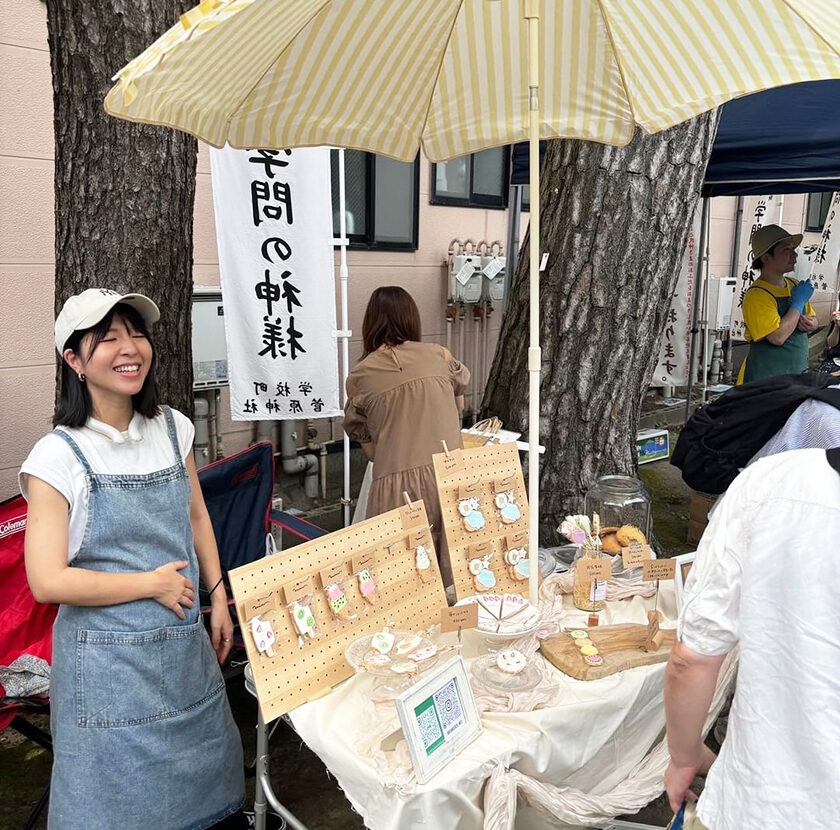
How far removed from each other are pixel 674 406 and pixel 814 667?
8036 millimetres

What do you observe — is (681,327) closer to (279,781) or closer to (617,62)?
(617,62)

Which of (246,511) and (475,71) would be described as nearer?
(475,71)

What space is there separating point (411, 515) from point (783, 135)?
3.27 m

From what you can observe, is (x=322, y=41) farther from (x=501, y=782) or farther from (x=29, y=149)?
(x=29, y=149)

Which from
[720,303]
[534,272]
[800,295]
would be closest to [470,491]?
[534,272]

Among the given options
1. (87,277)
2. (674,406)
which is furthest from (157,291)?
(674,406)

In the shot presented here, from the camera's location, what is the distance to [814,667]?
3.62 feet

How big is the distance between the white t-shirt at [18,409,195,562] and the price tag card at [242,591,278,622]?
0.47 m

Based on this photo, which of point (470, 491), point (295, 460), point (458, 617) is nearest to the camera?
point (458, 617)

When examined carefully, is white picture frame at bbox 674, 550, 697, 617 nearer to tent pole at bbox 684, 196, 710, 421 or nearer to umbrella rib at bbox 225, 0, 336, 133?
umbrella rib at bbox 225, 0, 336, 133

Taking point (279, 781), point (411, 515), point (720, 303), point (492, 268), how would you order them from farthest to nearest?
point (720, 303)
point (492, 268)
point (279, 781)
point (411, 515)

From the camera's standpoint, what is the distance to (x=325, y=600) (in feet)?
6.03

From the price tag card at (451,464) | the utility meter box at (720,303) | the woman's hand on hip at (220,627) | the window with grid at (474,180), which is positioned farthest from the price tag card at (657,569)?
the utility meter box at (720,303)

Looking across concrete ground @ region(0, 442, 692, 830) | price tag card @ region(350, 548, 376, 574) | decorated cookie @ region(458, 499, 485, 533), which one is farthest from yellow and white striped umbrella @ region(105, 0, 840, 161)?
concrete ground @ region(0, 442, 692, 830)
